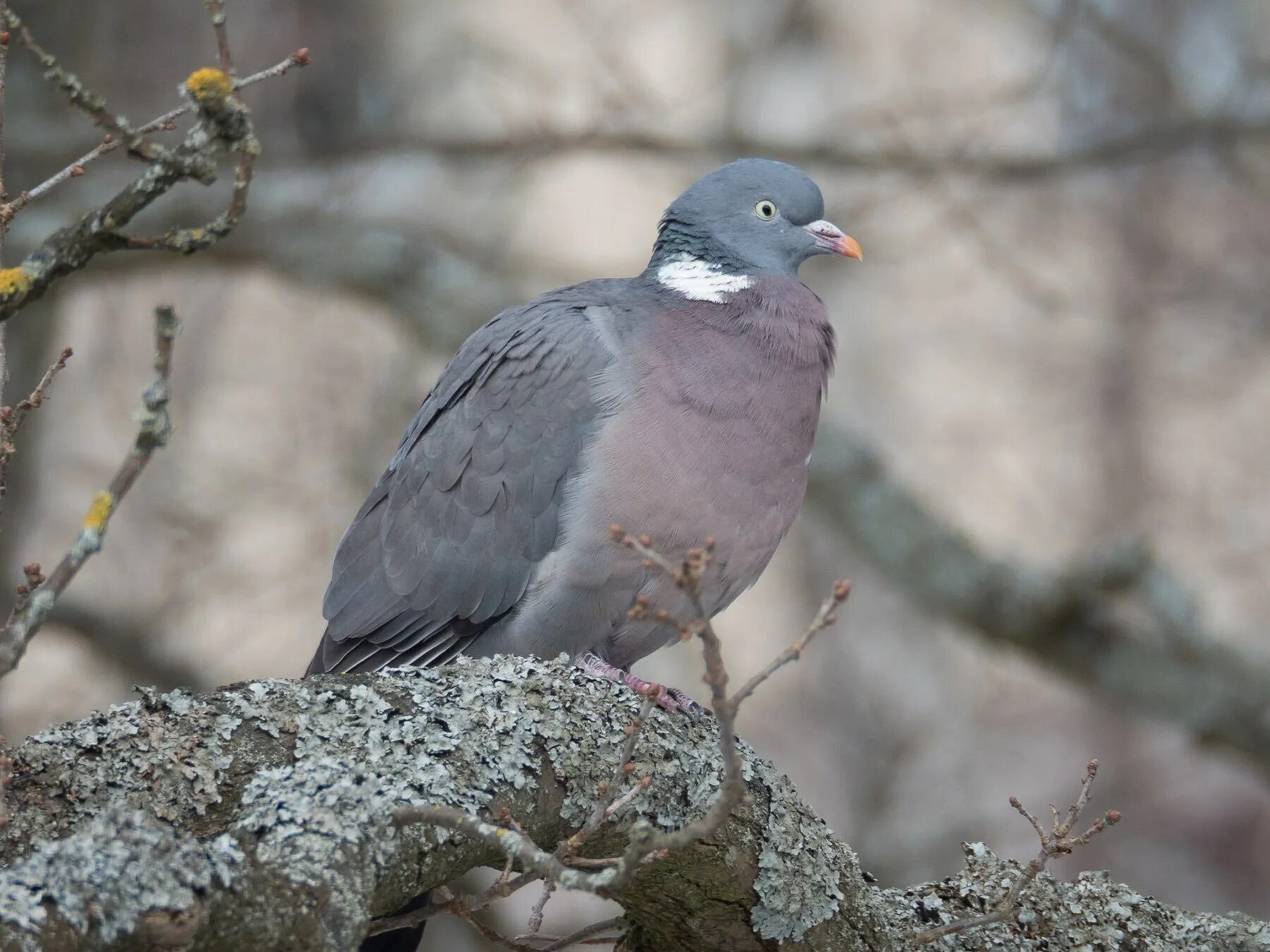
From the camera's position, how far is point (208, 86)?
176cm

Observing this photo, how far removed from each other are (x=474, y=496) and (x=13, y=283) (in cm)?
214

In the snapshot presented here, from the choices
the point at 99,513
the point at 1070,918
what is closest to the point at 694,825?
the point at 99,513

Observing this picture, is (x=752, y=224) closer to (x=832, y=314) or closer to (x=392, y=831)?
(x=392, y=831)

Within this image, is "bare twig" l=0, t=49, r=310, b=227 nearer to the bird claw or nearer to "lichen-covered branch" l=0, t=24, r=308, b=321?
"lichen-covered branch" l=0, t=24, r=308, b=321

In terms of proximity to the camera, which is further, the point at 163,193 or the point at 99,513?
the point at 163,193

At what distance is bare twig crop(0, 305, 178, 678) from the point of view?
4.82 feet

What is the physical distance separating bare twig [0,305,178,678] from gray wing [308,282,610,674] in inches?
83.8

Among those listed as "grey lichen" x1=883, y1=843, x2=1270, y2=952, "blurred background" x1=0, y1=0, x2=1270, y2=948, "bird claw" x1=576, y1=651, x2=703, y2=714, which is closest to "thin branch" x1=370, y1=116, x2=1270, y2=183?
A: "blurred background" x1=0, y1=0, x2=1270, y2=948

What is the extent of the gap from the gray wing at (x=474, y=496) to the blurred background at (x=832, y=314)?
1782mm

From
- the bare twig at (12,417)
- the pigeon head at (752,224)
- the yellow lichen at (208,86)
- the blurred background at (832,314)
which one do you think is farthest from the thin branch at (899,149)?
the yellow lichen at (208,86)

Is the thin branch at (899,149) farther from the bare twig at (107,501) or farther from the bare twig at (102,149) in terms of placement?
the bare twig at (107,501)

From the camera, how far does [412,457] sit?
4.02 metres

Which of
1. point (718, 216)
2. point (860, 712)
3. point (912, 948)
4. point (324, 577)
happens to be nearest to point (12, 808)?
point (912, 948)

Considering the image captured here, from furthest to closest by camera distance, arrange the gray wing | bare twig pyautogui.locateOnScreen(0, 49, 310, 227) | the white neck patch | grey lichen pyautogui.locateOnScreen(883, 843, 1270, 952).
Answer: the white neck patch < the gray wing < grey lichen pyautogui.locateOnScreen(883, 843, 1270, 952) < bare twig pyautogui.locateOnScreen(0, 49, 310, 227)
